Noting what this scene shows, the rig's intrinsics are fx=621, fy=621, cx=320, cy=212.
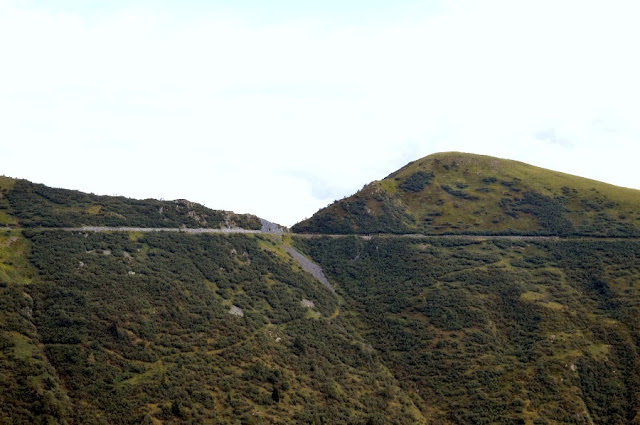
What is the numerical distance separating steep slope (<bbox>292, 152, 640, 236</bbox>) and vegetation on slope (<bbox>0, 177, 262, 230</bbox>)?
2610 cm

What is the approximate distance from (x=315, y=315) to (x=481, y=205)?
61.2 meters

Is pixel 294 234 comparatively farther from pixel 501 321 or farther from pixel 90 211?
pixel 501 321

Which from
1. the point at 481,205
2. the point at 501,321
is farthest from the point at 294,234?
the point at 501,321

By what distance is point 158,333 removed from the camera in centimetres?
8112

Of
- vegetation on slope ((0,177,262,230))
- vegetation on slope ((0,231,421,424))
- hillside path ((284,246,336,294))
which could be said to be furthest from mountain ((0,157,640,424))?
hillside path ((284,246,336,294))

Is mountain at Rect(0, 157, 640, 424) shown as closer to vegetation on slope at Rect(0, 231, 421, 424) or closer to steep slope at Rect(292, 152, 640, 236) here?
vegetation on slope at Rect(0, 231, 421, 424)

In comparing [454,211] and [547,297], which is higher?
[454,211]

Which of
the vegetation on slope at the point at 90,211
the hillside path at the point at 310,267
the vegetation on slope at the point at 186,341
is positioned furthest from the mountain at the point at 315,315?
the hillside path at the point at 310,267

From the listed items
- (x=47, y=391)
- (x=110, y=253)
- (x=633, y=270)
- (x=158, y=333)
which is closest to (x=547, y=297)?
(x=633, y=270)

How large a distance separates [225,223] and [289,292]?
26.0 m

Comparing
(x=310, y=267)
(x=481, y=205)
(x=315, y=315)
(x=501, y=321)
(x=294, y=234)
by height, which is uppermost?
(x=481, y=205)

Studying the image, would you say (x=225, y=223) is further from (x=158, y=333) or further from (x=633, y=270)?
(x=633, y=270)

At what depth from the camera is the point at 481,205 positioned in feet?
478

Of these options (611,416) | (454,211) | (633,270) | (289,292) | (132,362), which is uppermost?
(454,211)
